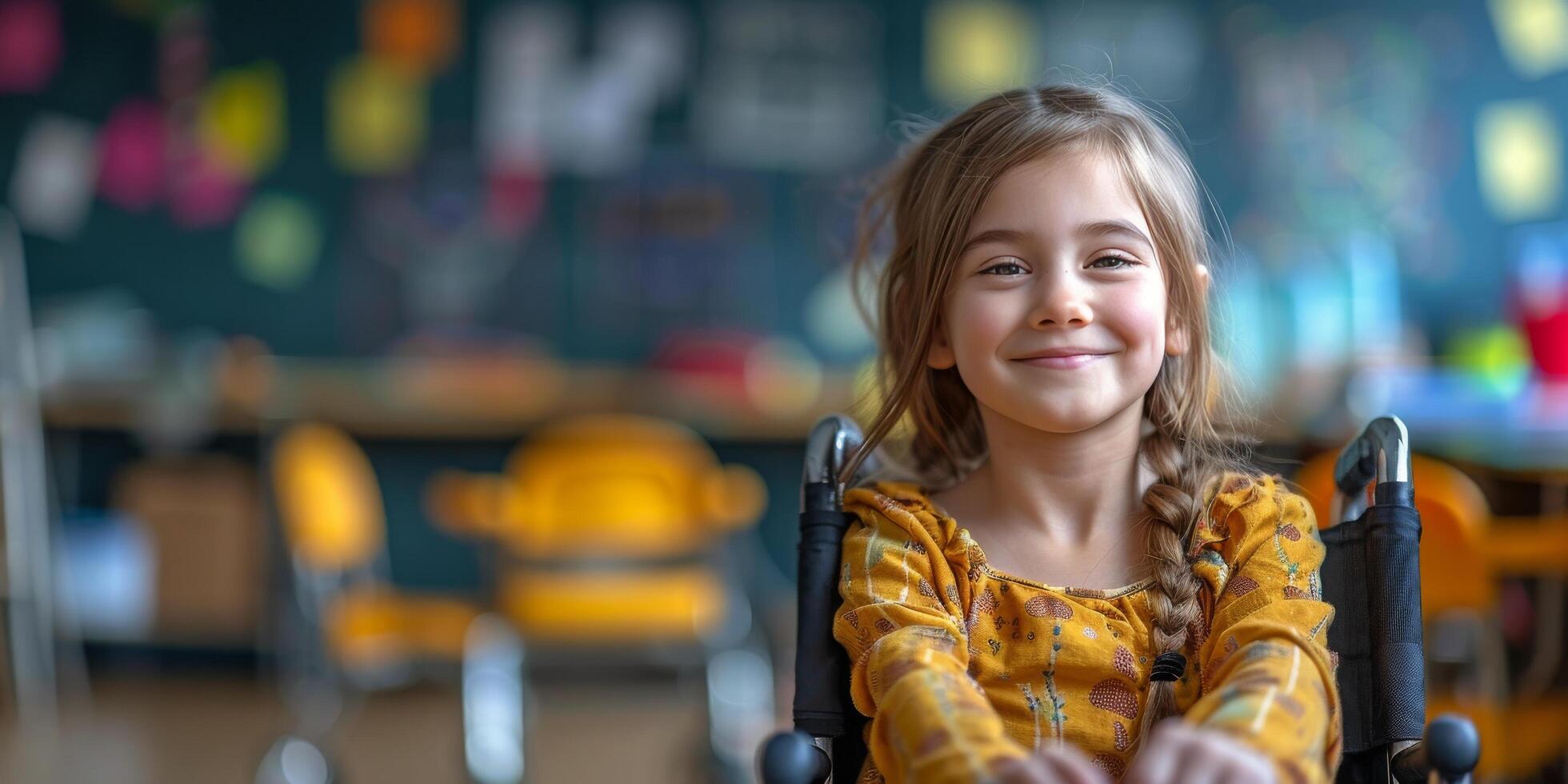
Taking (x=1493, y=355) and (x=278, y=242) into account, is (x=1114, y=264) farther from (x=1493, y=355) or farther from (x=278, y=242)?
(x=278, y=242)

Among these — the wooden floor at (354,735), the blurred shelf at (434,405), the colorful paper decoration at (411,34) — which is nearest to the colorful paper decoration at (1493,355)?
the blurred shelf at (434,405)

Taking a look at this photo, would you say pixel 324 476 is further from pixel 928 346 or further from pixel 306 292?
pixel 306 292

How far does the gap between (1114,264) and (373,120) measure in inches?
154

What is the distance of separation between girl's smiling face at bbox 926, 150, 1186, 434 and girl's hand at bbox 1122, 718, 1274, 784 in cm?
30

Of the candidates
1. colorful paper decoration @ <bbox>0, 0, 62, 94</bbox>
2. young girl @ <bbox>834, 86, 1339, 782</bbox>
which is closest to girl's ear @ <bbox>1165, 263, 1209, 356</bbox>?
young girl @ <bbox>834, 86, 1339, 782</bbox>

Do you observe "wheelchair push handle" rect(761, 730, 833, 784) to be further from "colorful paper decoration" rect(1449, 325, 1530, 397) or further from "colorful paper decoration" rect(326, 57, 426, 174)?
"colorful paper decoration" rect(326, 57, 426, 174)

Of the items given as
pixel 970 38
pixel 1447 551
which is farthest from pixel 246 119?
pixel 1447 551

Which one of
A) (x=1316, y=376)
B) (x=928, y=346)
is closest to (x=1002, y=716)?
(x=928, y=346)

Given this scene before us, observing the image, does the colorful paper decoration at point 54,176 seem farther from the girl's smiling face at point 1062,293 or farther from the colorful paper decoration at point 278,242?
the girl's smiling face at point 1062,293

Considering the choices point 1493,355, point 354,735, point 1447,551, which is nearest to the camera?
point 1447,551

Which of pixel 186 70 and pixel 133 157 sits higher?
pixel 186 70

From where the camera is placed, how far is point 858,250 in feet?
4.01

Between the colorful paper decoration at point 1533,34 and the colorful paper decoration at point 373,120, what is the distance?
350 cm

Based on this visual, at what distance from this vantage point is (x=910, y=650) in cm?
94
